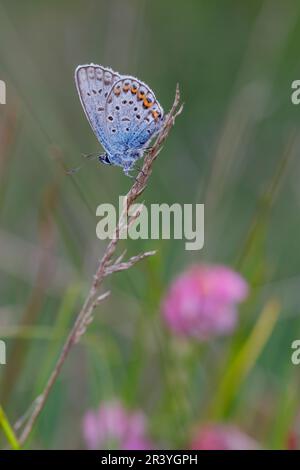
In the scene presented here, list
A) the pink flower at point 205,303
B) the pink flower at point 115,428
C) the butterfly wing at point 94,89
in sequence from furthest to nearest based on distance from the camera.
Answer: the pink flower at point 205,303, the pink flower at point 115,428, the butterfly wing at point 94,89

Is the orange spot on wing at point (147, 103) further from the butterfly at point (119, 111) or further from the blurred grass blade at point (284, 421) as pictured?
the blurred grass blade at point (284, 421)

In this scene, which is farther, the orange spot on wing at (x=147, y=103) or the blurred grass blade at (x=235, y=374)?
the blurred grass blade at (x=235, y=374)

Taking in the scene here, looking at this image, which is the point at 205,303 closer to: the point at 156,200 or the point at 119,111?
the point at 119,111

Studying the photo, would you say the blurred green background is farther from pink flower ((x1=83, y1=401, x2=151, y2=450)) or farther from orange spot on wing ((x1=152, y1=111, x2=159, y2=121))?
orange spot on wing ((x1=152, y1=111, x2=159, y2=121))

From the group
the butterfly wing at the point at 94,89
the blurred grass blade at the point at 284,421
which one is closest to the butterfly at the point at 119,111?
the butterfly wing at the point at 94,89

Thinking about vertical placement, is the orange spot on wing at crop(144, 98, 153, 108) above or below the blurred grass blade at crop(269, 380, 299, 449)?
above

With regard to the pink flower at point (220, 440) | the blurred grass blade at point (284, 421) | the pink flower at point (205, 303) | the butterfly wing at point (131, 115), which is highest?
the butterfly wing at point (131, 115)

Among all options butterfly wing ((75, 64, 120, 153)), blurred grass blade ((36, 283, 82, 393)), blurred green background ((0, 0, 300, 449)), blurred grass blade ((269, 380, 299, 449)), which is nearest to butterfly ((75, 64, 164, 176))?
butterfly wing ((75, 64, 120, 153))

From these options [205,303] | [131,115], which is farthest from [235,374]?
[131,115]

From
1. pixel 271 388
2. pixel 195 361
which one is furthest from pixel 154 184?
pixel 195 361
